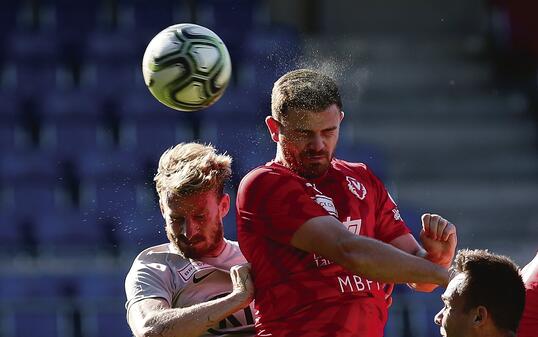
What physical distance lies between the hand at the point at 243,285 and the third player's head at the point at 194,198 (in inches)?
31.7

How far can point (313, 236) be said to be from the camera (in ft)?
15.4

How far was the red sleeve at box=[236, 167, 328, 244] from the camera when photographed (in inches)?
188

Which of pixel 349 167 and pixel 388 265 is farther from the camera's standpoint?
pixel 349 167

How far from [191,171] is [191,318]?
0.86 metres

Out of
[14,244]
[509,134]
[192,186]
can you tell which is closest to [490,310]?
[192,186]

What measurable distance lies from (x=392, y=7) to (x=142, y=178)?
→ 18.0ft

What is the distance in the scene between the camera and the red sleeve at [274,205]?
4766 millimetres

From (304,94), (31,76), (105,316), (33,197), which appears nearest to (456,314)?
(304,94)

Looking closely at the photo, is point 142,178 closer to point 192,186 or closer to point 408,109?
point 408,109

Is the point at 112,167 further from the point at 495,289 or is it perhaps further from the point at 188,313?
the point at 495,289

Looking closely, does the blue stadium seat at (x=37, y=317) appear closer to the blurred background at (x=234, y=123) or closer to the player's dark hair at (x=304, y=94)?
the blurred background at (x=234, y=123)

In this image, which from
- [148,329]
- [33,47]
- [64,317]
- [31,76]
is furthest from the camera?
[33,47]

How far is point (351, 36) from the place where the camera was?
600 inches

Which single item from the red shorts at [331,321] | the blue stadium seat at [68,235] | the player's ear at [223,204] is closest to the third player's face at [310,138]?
the red shorts at [331,321]
